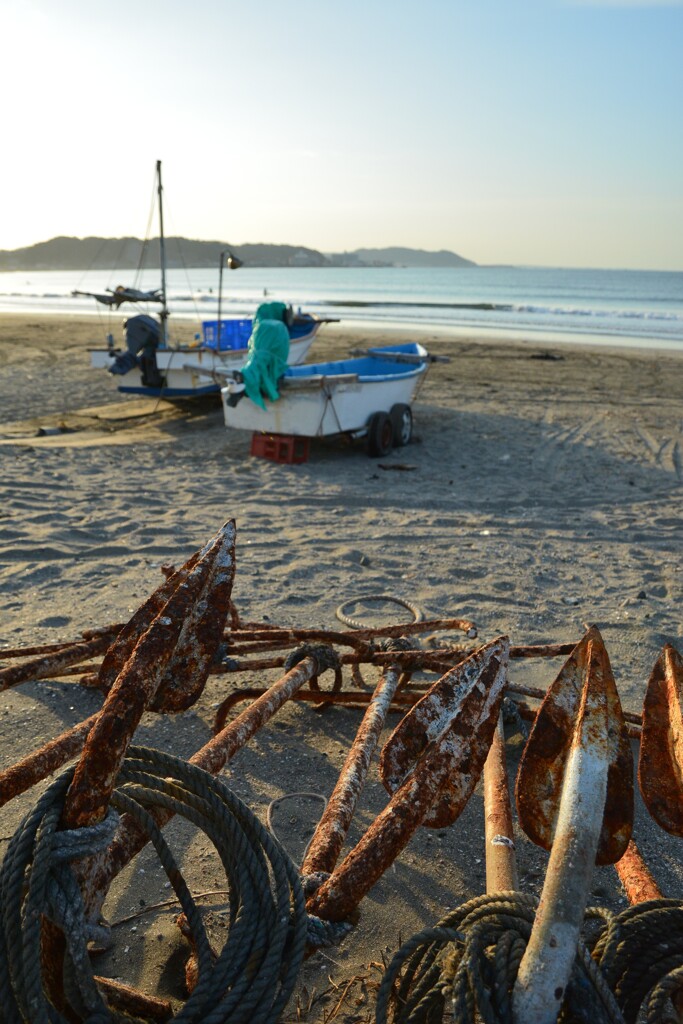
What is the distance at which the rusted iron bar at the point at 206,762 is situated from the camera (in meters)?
1.69

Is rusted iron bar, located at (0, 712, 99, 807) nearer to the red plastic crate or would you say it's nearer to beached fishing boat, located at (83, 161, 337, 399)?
the red plastic crate

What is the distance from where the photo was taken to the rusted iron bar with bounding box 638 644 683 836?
198 cm

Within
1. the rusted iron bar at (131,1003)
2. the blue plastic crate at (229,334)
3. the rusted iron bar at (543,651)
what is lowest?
the rusted iron bar at (131,1003)

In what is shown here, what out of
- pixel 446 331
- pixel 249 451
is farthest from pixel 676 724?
pixel 446 331

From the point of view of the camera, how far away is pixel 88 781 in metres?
1.56

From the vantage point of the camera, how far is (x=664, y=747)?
2059 millimetres

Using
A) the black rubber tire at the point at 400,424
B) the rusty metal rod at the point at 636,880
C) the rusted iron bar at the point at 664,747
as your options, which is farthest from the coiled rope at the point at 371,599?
the black rubber tire at the point at 400,424

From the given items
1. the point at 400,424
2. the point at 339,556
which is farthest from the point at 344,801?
the point at 400,424

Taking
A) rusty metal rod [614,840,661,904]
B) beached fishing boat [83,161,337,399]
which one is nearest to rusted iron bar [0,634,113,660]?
rusty metal rod [614,840,661,904]

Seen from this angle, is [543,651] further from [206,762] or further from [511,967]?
[511,967]

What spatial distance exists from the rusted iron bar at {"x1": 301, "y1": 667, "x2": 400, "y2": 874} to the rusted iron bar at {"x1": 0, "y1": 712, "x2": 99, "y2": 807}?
674 mm

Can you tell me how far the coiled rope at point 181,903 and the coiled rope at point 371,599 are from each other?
2.61 meters

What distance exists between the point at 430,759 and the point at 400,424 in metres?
7.98

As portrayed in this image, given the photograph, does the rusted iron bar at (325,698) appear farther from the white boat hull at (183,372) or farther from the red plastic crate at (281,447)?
the white boat hull at (183,372)
